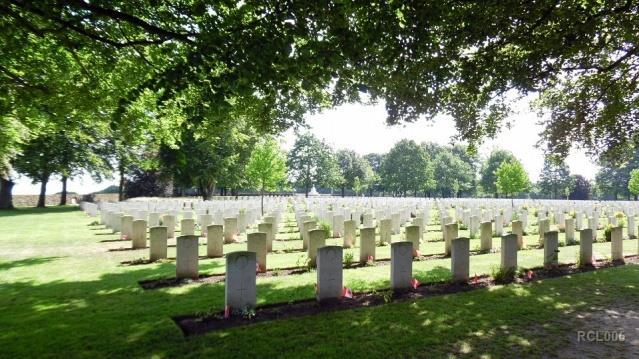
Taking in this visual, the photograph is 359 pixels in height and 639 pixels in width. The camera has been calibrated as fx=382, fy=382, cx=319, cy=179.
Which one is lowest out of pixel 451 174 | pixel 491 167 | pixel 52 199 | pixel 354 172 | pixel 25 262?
pixel 25 262

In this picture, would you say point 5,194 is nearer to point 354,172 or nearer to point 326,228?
point 326,228

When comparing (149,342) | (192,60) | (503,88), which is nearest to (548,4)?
(503,88)

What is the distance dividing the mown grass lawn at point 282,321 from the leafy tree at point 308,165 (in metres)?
72.2

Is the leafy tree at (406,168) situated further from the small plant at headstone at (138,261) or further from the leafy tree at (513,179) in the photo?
Answer: the small plant at headstone at (138,261)

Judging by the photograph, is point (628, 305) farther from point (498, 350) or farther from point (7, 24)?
point (7, 24)

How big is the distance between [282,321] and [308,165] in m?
76.9

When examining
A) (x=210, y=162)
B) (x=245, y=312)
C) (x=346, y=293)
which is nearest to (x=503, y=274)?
(x=346, y=293)

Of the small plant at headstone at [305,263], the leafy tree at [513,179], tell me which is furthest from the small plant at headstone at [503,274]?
the leafy tree at [513,179]

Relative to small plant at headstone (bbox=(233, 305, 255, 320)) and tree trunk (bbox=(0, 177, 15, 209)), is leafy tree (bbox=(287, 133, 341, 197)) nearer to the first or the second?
tree trunk (bbox=(0, 177, 15, 209))

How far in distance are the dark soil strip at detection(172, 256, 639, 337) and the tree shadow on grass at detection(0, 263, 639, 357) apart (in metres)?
0.21

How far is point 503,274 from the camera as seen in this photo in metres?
8.27

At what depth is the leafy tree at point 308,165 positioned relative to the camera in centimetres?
8206

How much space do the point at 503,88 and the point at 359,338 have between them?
8.01 m

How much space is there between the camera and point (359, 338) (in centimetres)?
507
